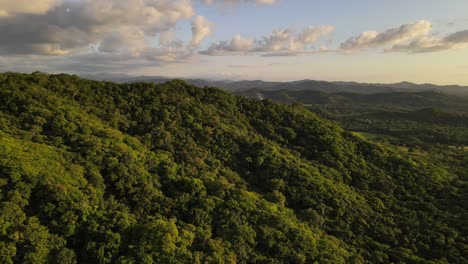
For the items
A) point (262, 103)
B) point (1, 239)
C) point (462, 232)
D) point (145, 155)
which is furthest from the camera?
point (262, 103)

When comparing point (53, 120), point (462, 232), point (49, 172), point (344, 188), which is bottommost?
point (462, 232)

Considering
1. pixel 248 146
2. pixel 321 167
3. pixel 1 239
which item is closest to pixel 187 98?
pixel 248 146

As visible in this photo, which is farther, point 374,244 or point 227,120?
point 227,120

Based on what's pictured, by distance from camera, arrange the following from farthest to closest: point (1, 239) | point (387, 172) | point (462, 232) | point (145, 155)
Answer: point (387, 172) < point (462, 232) < point (145, 155) < point (1, 239)

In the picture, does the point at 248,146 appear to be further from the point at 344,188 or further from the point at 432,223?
the point at 432,223

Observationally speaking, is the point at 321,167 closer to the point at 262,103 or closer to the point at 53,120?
the point at 262,103

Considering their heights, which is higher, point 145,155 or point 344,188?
point 145,155
